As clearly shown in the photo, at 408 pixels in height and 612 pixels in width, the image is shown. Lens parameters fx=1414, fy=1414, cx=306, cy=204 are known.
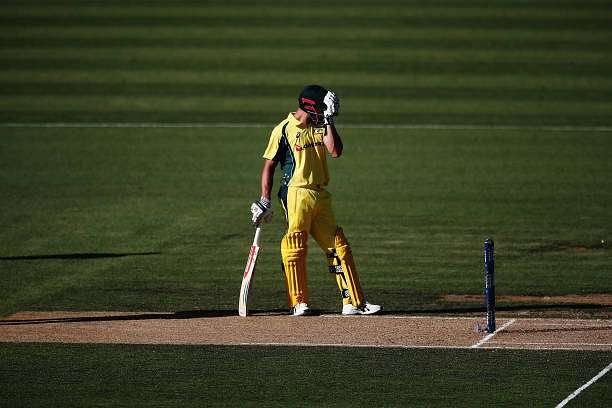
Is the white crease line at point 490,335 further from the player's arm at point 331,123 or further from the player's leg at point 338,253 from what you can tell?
the player's arm at point 331,123

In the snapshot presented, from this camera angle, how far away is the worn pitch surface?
1208cm

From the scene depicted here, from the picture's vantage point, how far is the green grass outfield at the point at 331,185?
11.1 meters

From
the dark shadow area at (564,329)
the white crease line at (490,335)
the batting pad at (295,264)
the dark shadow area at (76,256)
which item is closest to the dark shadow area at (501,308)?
the white crease line at (490,335)

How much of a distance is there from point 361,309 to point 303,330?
94cm

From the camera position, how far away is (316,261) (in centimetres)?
1697

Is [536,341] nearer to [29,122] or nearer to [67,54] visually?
[29,122]

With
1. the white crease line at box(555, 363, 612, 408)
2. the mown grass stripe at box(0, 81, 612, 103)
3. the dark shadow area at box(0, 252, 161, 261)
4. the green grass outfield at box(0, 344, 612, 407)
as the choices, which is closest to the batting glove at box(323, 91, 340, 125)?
the green grass outfield at box(0, 344, 612, 407)

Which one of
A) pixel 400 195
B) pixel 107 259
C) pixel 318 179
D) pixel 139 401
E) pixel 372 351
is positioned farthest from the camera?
pixel 400 195

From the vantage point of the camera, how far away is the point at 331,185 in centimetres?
2297

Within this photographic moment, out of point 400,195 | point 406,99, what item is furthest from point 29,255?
point 406,99

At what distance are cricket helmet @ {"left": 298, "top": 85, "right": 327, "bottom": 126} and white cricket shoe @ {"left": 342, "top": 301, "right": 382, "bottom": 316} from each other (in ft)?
5.74

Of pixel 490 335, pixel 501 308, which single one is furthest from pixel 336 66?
pixel 490 335

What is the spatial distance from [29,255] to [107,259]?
997 mm

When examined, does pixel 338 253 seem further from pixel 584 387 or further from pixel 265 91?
pixel 265 91
